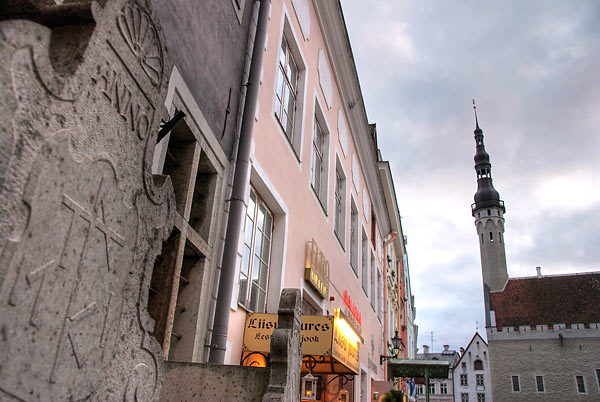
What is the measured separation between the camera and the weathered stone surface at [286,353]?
2393 mm

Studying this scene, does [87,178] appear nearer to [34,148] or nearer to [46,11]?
[34,148]

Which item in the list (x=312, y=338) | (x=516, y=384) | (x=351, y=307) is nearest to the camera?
A: (x=312, y=338)

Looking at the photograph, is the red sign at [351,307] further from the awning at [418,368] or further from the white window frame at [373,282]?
the awning at [418,368]

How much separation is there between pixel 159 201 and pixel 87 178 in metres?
0.45

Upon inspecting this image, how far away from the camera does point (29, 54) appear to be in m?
1.18

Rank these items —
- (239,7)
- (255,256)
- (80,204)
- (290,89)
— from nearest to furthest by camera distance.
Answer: (80,204), (239,7), (255,256), (290,89)

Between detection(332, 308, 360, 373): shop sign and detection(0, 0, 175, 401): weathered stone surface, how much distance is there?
5.03m

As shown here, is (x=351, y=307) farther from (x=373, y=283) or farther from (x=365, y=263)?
(x=373, y=283)

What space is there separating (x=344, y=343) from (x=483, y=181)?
232 feet

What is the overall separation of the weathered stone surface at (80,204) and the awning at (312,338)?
154 inches

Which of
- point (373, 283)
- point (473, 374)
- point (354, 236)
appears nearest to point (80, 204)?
point (354, 236)

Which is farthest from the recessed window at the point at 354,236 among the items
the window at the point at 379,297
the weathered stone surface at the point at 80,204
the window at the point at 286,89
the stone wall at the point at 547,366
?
the stone wall at the point at 547,366

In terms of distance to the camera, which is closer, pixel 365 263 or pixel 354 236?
pixel 354 236

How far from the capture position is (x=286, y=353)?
8.29ft
